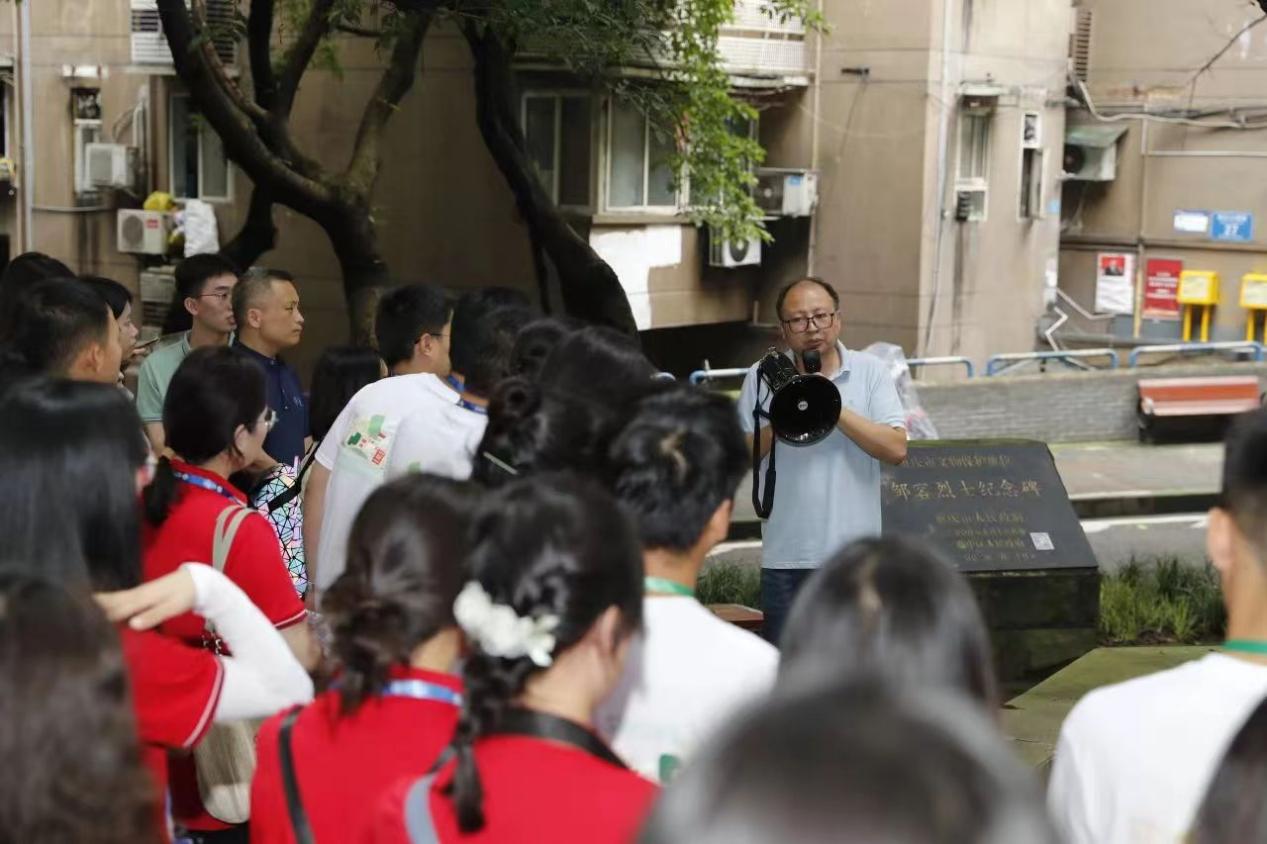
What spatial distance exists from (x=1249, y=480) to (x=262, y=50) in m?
11.4

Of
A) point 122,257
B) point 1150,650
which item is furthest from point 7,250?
point 1150,650

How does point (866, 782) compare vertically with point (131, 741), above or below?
above

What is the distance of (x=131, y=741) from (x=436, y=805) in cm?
48

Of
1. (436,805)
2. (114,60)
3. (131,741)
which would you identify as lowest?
(436,805)

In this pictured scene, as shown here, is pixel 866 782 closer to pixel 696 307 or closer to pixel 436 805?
pixel 436 805

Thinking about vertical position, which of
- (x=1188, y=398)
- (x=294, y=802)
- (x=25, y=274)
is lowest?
(x=1188, y=398)

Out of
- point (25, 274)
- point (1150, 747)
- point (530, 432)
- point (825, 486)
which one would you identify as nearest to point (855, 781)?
point (1150, 747)

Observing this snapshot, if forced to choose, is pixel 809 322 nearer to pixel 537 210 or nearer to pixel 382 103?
pixel 537 210

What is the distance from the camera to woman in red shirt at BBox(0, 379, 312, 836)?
10.3 ft

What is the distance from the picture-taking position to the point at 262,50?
13.2 metres

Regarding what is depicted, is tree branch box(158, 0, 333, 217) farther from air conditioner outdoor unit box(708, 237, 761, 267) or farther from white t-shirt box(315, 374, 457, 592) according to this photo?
air conditioner outdoor unit box(708, 237, 761, 267)

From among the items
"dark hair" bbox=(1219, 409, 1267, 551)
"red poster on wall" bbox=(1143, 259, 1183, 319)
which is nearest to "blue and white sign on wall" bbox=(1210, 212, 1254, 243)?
"red poster on wall" bbox=(1143, 259, 1183, 319)

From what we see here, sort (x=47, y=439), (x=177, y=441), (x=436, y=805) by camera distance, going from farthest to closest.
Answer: (x=177, y=441) < (x=47, y=439) < (x=436, y=805)

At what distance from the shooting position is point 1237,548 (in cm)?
280
